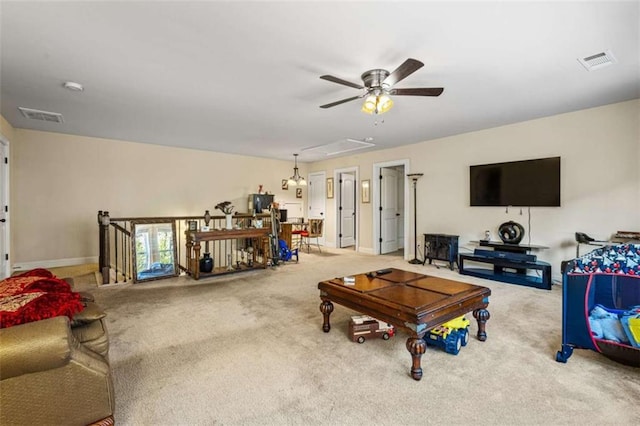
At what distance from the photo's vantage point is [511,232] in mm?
4848

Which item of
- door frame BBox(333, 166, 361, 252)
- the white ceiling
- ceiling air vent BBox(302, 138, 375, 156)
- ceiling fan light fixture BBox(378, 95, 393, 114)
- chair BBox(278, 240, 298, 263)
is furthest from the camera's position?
door frame BBox(333, 166, 361, 252)

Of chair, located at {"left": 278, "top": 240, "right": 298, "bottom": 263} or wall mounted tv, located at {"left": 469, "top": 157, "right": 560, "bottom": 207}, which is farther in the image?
chair, located at {"left": 278, "top": 240, "right": 298, "bottom": 263}

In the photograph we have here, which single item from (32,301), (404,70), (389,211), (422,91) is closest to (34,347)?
(32,301)

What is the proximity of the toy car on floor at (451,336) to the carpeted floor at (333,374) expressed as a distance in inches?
2.3

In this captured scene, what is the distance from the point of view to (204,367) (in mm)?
2184

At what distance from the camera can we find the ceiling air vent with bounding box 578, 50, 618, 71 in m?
2.68

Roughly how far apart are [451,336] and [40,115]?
5.98 metres

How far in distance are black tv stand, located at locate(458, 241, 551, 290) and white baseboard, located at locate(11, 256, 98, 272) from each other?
697 centimetres

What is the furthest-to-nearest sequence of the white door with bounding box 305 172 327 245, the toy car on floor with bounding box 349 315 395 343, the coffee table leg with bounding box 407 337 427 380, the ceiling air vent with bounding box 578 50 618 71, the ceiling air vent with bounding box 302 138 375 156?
the white door with bounding box 305 172 327 245 < the ceiling air vent with bounding box 302 138 375 156 < the ceiling air vent with bounding box 578 50 618 71 < the toy car on floor with bounding box 349 315 395 343 < the coffee table leg with bounding box 407 337 427 380

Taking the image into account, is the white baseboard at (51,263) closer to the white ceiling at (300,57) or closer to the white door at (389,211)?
the white ceiling at (300,57)

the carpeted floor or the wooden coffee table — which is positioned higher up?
the wooden coffee table

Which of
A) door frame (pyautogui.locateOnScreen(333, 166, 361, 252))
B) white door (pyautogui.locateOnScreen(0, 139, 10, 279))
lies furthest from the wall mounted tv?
white door (pyautogui.locateOnScreen(0, 139, 10, 279))

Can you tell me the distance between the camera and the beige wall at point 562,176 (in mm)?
3949

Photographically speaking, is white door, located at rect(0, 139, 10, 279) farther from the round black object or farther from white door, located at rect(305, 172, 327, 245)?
the round black object
